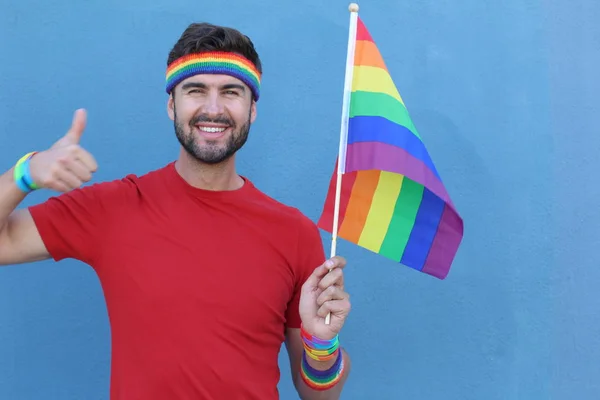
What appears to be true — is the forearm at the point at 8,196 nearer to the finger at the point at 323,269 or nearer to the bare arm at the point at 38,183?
the bare arm at the point at 38,183

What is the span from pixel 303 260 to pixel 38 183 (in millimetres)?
744

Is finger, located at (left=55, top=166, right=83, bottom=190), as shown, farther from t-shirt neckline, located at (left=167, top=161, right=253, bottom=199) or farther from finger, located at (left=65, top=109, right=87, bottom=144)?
t-shirt neckline, located at (left=167, top=161, right=253, bottom=199)

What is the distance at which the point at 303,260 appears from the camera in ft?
6.52

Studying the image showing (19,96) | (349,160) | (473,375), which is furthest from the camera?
(473,375)

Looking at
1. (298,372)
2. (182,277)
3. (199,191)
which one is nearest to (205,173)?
(199,191)

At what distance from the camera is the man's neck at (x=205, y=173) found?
6.40 feet

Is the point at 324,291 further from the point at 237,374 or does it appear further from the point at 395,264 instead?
the point at 395,264

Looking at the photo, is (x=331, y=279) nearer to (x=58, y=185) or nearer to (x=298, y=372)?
(x=298, y=372)

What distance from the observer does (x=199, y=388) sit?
1737 millimetres

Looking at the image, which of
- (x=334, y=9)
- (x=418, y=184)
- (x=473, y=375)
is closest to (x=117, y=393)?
(x=418, y=184)

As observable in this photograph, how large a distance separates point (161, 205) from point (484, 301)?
1.41m

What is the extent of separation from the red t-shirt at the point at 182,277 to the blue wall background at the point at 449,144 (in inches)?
28.2

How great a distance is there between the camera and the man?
5.74ft

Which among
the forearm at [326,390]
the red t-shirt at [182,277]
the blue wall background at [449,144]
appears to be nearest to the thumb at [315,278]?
the red t-shirt at [182,277]
